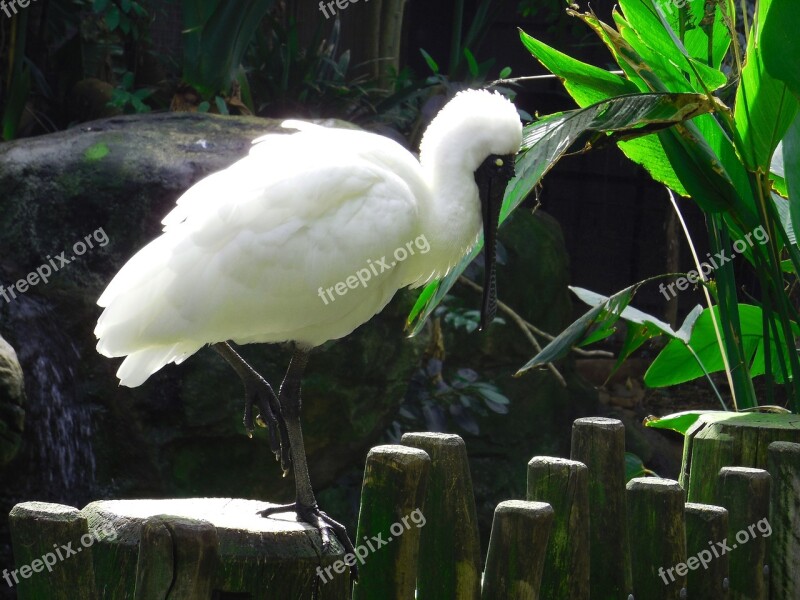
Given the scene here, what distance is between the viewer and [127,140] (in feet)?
17.3

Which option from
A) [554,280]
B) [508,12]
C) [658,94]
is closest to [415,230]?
[658,94]

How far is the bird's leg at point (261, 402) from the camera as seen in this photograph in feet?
10.6

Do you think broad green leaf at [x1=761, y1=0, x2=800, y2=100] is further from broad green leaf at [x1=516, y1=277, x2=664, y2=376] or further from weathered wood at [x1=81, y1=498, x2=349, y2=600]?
weathered wood at [x1=81, y1=498, x2=349, y2=600]

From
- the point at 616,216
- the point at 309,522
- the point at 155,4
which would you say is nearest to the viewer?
the point at 309,522

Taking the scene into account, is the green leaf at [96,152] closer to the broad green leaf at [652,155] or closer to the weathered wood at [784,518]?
the broad green leaf at [652,155]

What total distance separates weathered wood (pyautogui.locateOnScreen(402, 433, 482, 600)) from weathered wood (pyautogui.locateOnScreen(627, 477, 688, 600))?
0.43m

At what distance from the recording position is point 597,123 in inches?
132

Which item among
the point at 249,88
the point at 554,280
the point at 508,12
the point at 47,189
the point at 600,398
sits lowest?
the point at 600,398

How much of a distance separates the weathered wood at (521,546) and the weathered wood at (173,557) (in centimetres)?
76

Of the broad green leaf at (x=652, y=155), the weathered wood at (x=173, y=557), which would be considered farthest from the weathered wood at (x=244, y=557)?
the broad green leaf at (x=652, y=155)

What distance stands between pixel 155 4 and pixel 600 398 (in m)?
4.49

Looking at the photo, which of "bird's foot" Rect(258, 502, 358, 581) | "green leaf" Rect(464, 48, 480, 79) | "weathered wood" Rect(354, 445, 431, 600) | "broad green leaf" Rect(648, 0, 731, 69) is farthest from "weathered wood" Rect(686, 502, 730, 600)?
"green leaf" Rect(464, 48, 480, 79)

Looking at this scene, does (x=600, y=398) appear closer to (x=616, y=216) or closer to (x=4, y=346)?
(x=616, y=216)

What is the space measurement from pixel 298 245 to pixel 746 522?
1433 mm
